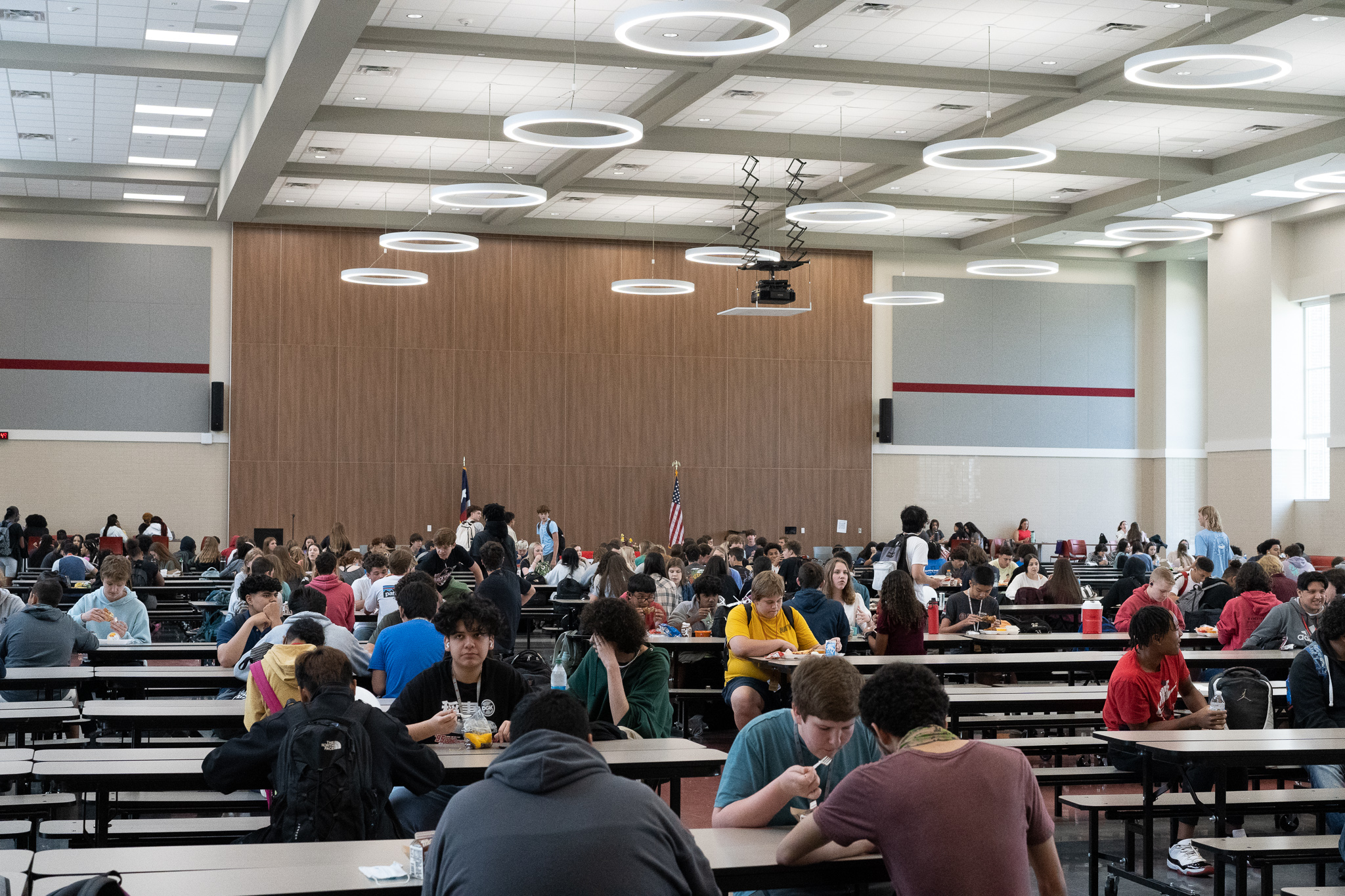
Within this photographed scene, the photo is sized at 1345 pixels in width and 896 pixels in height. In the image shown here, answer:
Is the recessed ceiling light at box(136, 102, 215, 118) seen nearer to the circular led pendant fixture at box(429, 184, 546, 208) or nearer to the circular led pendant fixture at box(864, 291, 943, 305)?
the circular led pendant fixture at box(429, 184, 546, 208)

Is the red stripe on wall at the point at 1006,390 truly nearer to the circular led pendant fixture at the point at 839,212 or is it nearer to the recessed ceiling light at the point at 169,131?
the circular led pendant fixture at the point at 839,212

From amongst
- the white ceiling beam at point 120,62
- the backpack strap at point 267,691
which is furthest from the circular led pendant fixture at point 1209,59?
the white ceiling beam at point 120,62

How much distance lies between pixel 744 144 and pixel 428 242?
171 inches

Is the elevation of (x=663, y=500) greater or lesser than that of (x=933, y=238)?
lesser

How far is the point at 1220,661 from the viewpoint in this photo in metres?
7.68

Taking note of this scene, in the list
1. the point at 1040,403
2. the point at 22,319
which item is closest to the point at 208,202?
the point at 22,319

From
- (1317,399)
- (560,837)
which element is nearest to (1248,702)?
(560,837)

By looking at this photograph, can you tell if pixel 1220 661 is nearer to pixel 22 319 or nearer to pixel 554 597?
pixel 554 597

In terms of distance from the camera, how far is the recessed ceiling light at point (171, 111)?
49.5 feet

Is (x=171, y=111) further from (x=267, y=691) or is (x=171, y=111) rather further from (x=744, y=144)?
(x=267, y=691)

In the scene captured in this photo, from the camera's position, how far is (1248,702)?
5.80 meters

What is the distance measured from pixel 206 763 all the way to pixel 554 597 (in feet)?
26.7

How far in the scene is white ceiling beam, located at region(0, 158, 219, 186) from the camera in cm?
1753

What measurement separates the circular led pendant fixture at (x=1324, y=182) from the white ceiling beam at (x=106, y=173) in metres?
13.9
